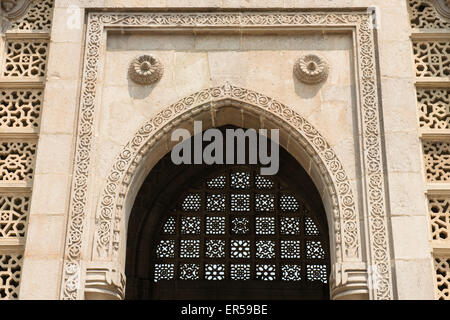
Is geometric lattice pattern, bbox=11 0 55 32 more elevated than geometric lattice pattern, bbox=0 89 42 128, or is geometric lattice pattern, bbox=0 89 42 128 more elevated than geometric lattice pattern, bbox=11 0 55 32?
geometric lattice pattern, bbox=11 0 55 32

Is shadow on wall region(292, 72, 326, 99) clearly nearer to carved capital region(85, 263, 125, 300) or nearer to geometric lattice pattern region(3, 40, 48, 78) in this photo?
carved capital region(85, 263, 125, 300)

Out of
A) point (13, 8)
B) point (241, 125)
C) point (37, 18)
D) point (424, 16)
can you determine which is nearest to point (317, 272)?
point (241, 125)

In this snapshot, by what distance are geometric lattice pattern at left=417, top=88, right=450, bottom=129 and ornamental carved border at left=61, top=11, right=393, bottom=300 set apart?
0.57 meters

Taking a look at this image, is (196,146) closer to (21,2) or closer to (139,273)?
(139,273)

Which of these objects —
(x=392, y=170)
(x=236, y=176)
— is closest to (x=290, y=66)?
(x=392, y=170)

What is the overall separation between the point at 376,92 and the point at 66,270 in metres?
3.99

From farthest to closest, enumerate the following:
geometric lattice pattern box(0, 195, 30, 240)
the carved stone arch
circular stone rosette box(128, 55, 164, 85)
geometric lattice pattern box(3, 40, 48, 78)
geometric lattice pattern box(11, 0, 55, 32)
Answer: geometric lattice pattern box(11, 0, 55, 32) < geometric lattice pattern box(3, 40, 48, 78) < circular stone rosette box(128, 55, 164, 85) < geometric lattice pattern box(0, 195, 30, 240) < the carved stone arch

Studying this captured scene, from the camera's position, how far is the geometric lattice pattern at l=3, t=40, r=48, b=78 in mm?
10023

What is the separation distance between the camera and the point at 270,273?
1324 centimetres

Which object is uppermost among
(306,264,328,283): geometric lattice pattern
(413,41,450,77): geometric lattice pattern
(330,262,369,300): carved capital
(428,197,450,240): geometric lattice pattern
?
(413,41,450,77): geometric lattice pattern

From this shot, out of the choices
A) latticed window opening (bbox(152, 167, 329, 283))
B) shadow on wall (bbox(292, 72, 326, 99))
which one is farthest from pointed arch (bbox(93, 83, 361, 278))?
latticed window opening (bbox(152, 167, 329, 283))

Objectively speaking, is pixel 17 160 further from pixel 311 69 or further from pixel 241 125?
pixel 311 69

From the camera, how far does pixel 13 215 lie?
367 inches

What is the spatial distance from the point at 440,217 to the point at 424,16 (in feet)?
8.35
